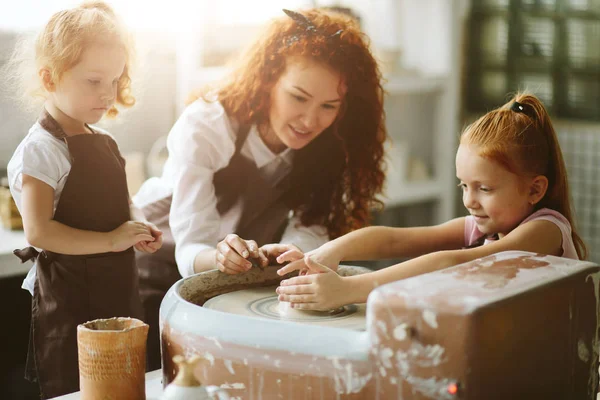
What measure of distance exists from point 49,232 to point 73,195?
0.07m

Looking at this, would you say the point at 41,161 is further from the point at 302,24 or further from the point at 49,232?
the point at 302,24

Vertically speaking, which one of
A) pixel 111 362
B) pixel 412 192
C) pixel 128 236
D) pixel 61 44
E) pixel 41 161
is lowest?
pixel 412 192

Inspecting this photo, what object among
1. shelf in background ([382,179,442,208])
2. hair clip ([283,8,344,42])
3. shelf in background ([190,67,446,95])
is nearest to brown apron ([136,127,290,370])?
hair clip ([283,8,344,42])

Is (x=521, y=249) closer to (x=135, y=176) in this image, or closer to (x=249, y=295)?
(x=249, y=295)

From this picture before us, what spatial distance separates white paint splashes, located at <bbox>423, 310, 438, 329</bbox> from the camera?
799 millimetres

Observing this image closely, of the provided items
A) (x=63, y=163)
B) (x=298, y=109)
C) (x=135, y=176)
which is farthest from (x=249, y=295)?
(x=135, y=176)

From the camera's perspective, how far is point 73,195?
114 centimetres

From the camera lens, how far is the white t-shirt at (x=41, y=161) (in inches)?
43.2

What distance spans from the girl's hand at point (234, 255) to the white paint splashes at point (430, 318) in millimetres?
435

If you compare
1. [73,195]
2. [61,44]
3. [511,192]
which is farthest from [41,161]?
[511,192]

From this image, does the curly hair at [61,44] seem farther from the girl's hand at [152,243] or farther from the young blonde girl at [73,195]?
the girl's hand at [152,243]

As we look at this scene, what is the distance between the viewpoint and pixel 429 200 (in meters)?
3.21

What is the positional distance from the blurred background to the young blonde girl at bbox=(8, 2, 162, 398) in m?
1.21

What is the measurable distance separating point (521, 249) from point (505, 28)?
7.15 ft
